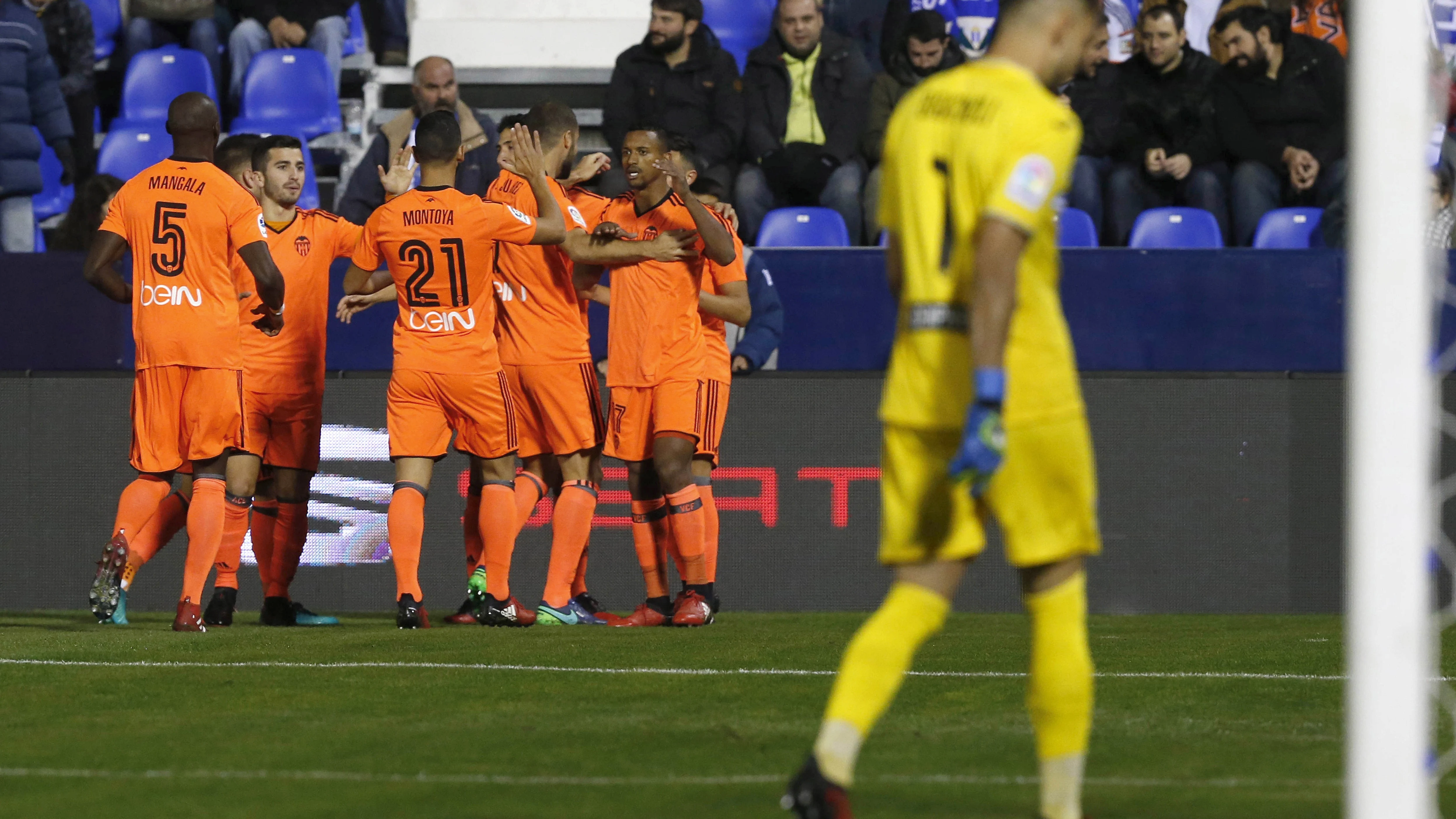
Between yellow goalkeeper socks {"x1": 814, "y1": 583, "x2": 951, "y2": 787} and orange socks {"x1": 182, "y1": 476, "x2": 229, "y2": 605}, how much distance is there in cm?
514

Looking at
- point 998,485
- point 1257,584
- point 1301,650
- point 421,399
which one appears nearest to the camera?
point 998,485

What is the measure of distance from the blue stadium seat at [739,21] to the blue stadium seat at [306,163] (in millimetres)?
3254

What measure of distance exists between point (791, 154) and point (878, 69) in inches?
90.4

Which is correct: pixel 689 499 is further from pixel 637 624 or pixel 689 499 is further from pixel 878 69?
pixel 878 69

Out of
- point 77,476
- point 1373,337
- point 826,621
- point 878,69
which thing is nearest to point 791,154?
point 878,69

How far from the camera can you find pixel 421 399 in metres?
8.84

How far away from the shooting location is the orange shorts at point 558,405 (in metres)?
9.09

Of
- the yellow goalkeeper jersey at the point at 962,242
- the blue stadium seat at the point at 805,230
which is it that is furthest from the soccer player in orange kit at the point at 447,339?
the yellow goalkeeper jersey at the point at 962,242

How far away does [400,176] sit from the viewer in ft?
29.8

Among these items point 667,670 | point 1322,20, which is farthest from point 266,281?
point 1322,20

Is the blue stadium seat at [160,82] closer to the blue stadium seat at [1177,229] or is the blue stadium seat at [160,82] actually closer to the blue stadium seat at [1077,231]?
the blue stadium seat at [1077,231]

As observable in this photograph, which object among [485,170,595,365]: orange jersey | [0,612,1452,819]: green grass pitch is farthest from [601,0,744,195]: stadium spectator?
[0,612,1452,819]: green grass pitch

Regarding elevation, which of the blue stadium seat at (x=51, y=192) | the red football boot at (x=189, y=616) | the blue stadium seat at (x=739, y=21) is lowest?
the red football boot at (x=189, y=616)

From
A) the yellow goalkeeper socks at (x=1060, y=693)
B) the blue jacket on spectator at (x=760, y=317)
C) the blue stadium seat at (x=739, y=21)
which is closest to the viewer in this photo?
the yellow goalkeeper socks at (x=1060, y=693)
